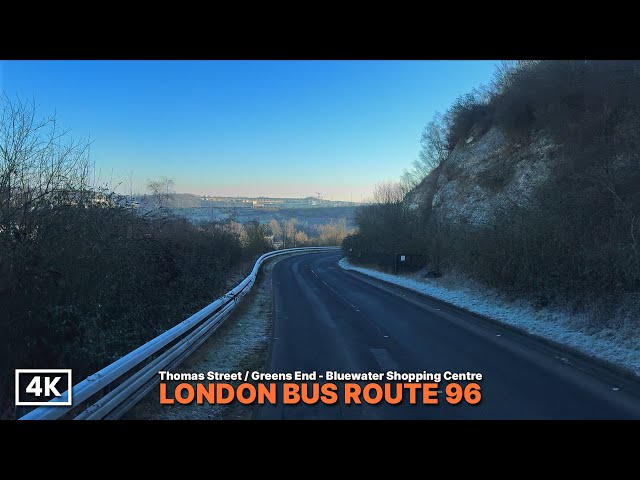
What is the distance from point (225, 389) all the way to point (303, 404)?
1.14 m

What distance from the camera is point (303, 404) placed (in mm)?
4805

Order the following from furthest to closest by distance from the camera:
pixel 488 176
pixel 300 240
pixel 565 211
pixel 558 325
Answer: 1. pixel 300 240
2. pixel 488 176
3. pixel 565 211
4. pixel 558 325

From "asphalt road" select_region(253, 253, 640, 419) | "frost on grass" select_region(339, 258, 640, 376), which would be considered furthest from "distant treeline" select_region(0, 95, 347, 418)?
"frost on grass" select_region(339, 258, 640, 376)

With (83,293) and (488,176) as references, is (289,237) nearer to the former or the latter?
(488,176)

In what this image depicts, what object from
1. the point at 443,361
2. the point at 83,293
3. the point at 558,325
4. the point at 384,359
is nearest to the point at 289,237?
the point at 558,325

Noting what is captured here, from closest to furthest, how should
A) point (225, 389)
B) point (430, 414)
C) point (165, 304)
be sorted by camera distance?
point (430, 414), point (225, 389), point (165, 304)

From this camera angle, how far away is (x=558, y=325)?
9125 millimetres

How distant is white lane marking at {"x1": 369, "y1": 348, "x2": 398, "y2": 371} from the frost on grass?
325 centimetres

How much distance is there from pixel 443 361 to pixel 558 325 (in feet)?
13.6

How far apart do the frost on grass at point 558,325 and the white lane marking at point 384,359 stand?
325cm

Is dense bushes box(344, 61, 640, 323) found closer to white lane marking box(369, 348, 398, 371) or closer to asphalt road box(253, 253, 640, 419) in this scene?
asphalt road box(253, 253, 640, 419)

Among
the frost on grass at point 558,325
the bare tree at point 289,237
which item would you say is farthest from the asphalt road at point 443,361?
the bare tree at point 289,237
